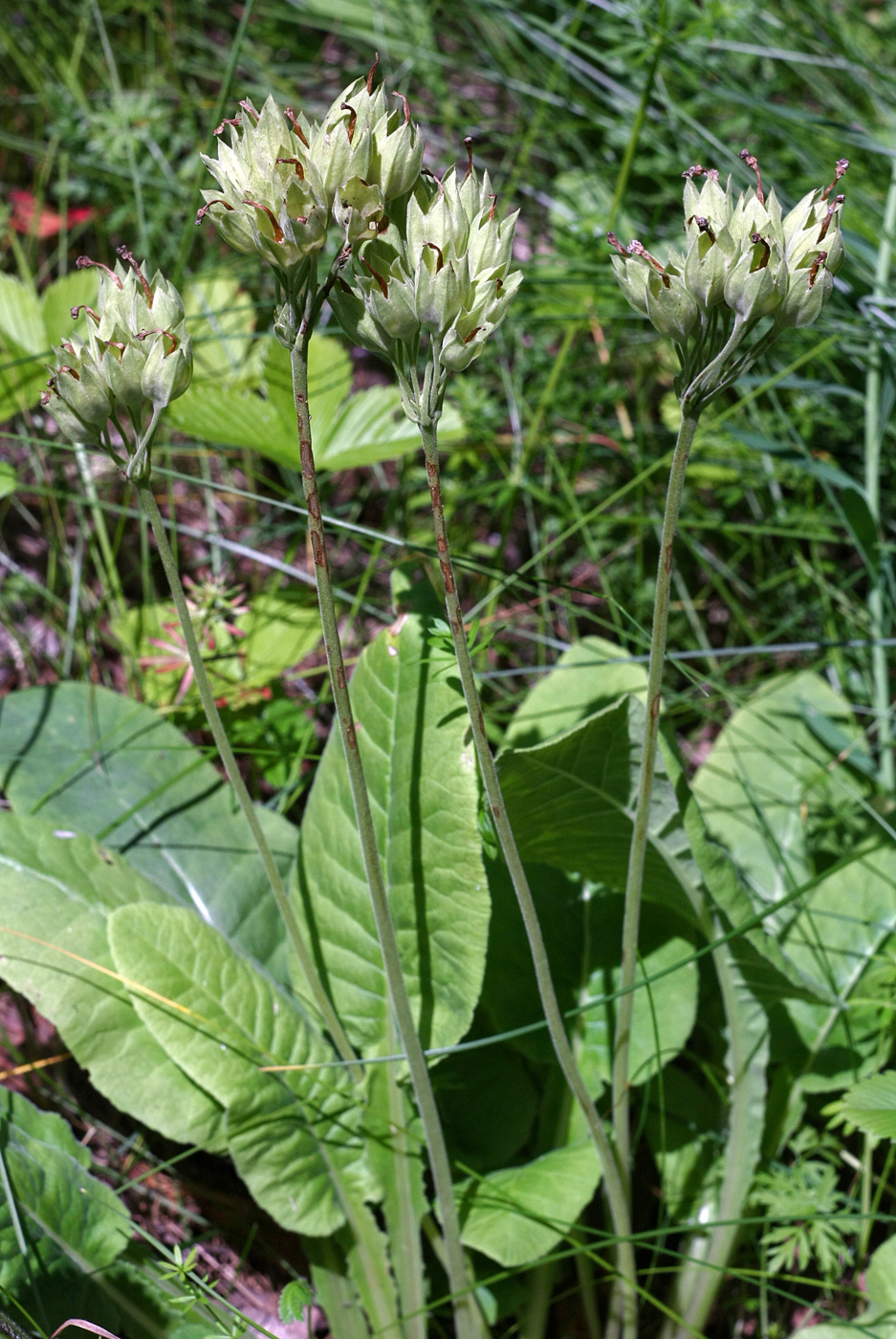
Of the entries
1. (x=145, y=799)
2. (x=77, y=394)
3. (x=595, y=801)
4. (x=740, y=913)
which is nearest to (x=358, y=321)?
(x=77, y=394)

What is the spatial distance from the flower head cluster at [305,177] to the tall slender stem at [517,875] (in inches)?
10.5

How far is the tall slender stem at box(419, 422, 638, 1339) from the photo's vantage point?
1269 mm

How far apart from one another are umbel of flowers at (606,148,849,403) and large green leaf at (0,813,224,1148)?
135 centimetres

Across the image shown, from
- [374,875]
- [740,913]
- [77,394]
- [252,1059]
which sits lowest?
[252,1059]

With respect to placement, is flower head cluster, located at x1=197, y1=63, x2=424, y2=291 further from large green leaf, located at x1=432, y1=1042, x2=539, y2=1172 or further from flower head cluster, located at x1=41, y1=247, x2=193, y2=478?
large green leaf, located at x1=432, y1=1042, x2=539, y2=1172

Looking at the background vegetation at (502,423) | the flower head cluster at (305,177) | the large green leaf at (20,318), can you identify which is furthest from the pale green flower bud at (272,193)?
the large green leaf at (20,318)

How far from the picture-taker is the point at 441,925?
190 centimetres

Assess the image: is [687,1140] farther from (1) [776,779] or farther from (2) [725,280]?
(2) [725,280]

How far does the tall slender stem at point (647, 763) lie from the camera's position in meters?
1.29

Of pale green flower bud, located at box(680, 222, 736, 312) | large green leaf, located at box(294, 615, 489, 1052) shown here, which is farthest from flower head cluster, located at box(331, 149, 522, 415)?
large green leaf, located at box(294, 615, 489, 1052)

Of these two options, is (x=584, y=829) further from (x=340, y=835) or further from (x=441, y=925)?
(x=340, y=835)

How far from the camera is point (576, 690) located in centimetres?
257

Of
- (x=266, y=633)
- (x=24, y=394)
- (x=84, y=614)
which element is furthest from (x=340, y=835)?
(x=24, y=394)

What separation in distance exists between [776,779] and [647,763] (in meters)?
1.37
